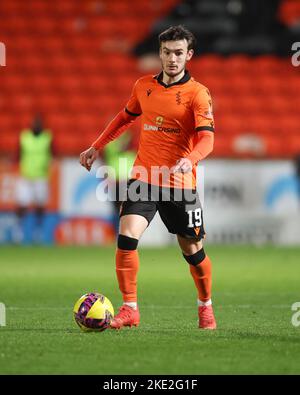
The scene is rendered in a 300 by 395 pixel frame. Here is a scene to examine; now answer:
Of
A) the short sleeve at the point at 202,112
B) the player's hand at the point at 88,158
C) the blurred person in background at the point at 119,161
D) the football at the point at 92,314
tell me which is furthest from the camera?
the blurred person in background at the point at 119,161

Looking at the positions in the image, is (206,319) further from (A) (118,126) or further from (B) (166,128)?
(A) (118,126)

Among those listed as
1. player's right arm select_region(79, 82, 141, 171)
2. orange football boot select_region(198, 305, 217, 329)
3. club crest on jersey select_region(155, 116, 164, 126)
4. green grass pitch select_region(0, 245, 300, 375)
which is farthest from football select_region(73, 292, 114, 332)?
club crest on jersey select_region(155, 116, 164, 126)

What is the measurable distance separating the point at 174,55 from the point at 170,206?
101 centimetres

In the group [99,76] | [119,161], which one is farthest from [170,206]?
[99,76]

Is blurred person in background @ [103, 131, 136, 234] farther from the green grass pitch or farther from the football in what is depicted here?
the football

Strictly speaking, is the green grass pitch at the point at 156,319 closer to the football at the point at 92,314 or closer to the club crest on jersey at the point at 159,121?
the football at the point at 92,314

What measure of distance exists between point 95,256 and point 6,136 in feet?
16.7

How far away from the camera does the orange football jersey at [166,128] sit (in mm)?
6859

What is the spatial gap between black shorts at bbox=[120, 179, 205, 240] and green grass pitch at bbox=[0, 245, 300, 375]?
0.68m

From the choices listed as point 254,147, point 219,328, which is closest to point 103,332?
point 219,328

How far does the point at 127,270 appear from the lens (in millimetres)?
6895

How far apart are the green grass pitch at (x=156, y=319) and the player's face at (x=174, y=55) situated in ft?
5.69

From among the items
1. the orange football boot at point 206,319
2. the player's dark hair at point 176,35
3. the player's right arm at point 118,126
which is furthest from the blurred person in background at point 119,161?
the player's dark hair at point 176,35

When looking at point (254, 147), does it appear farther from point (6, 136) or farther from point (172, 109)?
point (172, 109)
